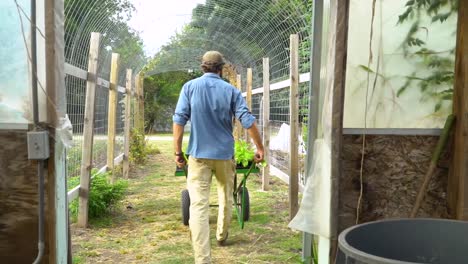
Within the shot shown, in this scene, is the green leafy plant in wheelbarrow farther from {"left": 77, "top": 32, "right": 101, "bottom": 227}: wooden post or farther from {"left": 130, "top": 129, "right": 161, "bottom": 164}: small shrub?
{"left": 130, "top": 129, "right": 161, "bottom": 164}: small shrub

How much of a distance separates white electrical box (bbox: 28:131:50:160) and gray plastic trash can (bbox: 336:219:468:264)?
153 centimetres

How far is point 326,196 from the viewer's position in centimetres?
263

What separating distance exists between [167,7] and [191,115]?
5867 millimetres

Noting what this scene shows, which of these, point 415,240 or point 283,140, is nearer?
point 415,240

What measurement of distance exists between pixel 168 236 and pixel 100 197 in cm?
114

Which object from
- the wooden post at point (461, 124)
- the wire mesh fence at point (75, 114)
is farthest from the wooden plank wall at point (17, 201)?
the wire mesh fence at point (75, 114)

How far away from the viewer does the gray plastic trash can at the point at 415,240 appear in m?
1.68

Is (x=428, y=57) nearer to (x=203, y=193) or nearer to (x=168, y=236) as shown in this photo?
(x=203, y=193)

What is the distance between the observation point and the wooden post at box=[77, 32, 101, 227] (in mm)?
5484

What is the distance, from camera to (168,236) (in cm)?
530

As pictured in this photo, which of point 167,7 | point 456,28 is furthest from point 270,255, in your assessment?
point 167,7

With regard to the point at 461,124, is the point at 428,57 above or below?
above

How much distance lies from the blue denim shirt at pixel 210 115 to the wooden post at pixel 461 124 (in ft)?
6.67

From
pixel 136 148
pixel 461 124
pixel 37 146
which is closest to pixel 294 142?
pixel 461 124
